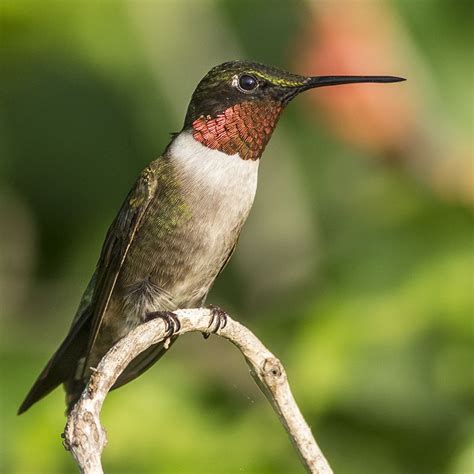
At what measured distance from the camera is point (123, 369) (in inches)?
114

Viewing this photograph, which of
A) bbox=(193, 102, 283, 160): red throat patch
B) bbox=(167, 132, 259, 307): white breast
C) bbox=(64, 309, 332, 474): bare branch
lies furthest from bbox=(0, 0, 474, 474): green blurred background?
bbox=(64, 309, 332, 474): bare branch

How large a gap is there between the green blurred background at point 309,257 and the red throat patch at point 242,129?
1269 mm

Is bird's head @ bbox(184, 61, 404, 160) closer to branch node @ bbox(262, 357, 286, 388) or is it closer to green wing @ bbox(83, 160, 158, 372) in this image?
green wing @ bbox(83, 160, 158, 372)

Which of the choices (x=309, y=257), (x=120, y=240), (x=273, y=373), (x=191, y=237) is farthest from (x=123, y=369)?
(x=309, y=257)

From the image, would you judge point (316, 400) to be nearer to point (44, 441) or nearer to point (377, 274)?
point (377, 274)

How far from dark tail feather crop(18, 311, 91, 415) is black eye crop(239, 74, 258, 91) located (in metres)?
1.01

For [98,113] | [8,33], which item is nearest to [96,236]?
[8,33]

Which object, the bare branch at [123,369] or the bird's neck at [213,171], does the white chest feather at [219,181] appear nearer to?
the bird's neck at [213,171]

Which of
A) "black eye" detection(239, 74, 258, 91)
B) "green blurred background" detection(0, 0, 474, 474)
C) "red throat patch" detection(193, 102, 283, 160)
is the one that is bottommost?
"green blurred background" detection(0, 0, 474, 474)

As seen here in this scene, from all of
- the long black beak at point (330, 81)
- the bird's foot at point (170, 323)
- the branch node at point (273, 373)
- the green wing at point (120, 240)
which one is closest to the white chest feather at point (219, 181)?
the green wing at point (120, 240)

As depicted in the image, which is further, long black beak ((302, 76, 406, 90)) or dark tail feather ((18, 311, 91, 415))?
dark tail feather ((18, 311, 91, 415))

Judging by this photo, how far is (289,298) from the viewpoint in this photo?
18.7 feet

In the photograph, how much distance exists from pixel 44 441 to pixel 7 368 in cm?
58

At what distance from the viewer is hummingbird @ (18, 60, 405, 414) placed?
400 centimetres
